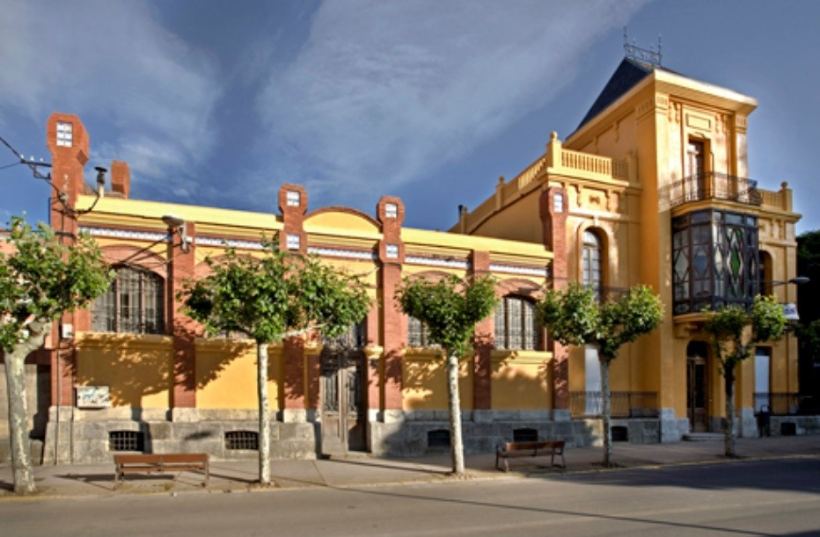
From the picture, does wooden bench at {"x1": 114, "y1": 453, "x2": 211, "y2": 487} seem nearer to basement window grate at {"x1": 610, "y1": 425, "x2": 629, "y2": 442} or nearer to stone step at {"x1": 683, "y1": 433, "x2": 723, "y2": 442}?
basement window grate at {"x1": 610, "y1": 425, "x2": 629, "y2": 442}

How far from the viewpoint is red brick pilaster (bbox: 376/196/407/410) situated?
1916 cm

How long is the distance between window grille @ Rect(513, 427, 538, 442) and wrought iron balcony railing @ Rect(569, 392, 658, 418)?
2734 millimetres

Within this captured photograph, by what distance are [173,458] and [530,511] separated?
731 cm

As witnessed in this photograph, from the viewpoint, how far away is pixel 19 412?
1284 centimetres

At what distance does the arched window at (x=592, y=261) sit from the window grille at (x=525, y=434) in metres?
6.07

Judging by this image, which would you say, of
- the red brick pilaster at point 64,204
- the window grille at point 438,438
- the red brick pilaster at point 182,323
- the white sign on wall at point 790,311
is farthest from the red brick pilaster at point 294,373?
the white sign on wall at point 790,311

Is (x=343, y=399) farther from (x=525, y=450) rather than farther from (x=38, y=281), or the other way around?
(x=38, y=281)

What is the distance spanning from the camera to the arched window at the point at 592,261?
23.9m

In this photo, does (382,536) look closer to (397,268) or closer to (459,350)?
(459,350)

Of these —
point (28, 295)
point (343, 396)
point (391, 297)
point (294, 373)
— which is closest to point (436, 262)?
point (391, 297)

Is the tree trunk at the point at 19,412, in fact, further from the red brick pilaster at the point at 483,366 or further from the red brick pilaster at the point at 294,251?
the red brick pilaster at the point at 483,366

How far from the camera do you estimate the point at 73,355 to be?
1647 cm

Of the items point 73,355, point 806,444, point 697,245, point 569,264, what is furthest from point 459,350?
point 806,444

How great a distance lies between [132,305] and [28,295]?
4480mm
